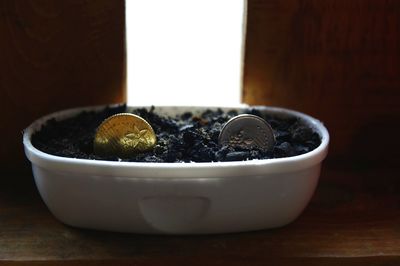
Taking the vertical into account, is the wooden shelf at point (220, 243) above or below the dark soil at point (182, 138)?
below

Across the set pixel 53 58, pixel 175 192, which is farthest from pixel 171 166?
pixel 53 58

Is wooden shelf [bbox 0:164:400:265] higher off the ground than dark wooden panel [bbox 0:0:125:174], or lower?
lower

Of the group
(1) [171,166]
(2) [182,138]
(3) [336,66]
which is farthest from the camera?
(3) [336,66]

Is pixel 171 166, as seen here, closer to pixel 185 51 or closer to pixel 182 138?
pixel 182 138

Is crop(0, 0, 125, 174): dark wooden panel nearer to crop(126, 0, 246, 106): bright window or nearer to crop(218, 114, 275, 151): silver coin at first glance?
crop(126, 0, 246, 106): bright window

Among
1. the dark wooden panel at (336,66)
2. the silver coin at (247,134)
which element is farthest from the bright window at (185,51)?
the silver coin at (247,134)

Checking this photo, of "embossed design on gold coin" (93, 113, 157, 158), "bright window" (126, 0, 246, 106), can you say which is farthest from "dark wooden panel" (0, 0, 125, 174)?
"embossed design on gold coin" (93, 113, 157, 158)

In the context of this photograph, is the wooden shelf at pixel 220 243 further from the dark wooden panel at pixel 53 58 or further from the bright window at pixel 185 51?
the bright window at pixel 185 51
